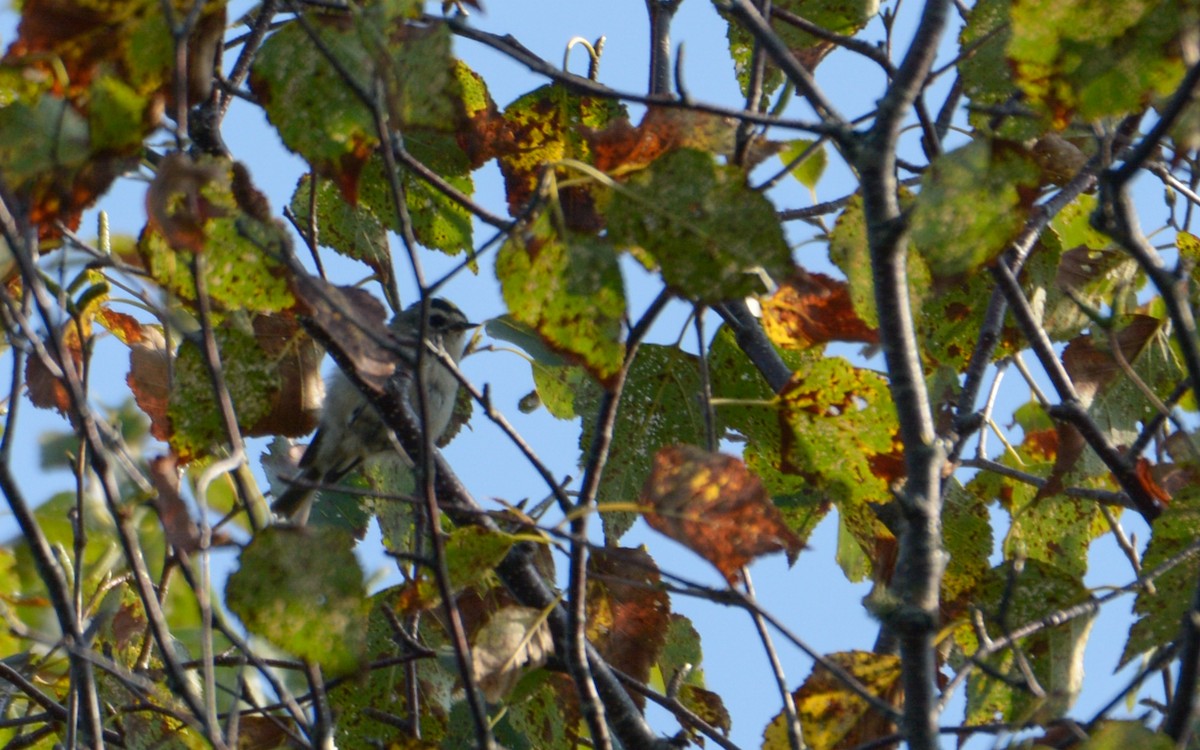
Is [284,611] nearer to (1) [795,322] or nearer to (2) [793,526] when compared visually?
(1) [795,322]

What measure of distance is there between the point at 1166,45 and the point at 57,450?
3634mm

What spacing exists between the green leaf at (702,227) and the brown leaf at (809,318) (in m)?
0.62

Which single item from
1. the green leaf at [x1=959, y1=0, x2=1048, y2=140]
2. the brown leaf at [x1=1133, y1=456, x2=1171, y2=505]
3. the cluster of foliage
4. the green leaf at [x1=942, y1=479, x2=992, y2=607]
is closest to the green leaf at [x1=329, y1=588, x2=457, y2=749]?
the cluster of foliage

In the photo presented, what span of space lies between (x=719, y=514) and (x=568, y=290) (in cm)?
37

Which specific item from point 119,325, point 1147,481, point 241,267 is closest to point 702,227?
point 241,267

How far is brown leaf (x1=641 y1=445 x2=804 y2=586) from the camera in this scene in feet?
5.40

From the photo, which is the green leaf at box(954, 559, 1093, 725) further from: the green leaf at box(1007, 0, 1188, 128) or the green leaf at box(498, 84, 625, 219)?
the green leaf at box(498, 84, 625, 219)

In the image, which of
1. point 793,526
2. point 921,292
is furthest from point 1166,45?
point 793,526

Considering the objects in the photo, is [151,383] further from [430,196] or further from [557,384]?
[557,384]

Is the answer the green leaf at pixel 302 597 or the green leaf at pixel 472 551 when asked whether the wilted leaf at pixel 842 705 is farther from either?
the green leaf at pixel 302 597

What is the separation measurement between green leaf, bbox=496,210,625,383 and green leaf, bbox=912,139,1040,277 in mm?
364

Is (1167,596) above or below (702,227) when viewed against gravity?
below

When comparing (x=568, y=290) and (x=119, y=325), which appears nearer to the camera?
(x=568, y=290)

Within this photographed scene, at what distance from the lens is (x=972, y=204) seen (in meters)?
1.52
